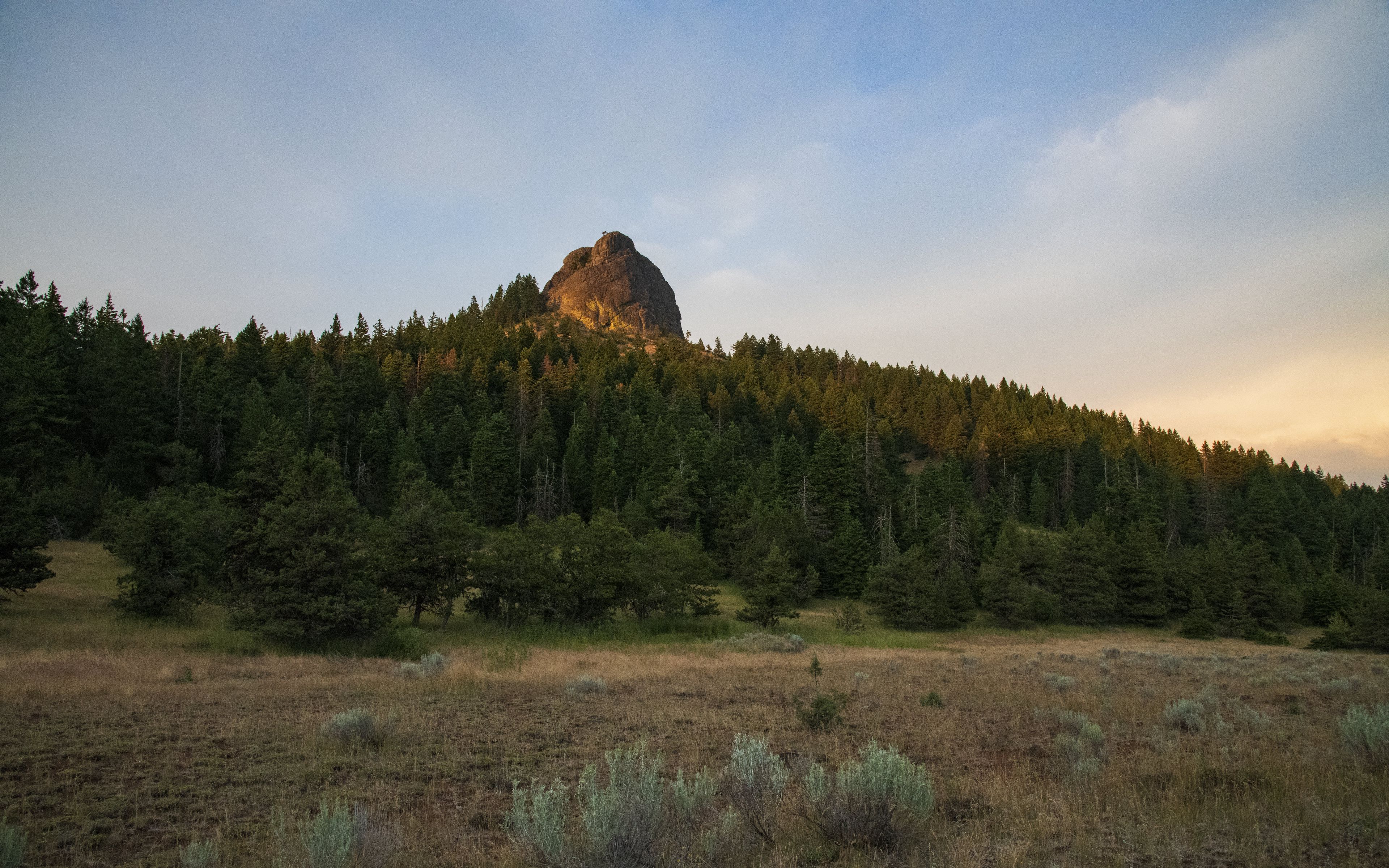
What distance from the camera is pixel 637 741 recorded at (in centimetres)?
1056

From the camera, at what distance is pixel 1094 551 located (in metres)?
55.0

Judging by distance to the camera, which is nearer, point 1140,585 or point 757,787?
point 757,787

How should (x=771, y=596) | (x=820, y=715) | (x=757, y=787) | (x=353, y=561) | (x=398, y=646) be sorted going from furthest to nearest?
(x=771, y=596) → (x=353, y=561) → (x=398, y=646) → (x=820, y=715) → (x=757, y=787)

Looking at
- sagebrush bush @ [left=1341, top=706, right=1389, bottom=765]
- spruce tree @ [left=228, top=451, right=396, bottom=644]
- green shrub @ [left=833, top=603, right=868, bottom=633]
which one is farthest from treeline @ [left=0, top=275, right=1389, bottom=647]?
sagebrush bush @ [left=1341, top=706, right=1389, bottom=765]

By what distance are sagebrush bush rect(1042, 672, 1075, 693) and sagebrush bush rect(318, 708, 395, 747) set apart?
48.7ft

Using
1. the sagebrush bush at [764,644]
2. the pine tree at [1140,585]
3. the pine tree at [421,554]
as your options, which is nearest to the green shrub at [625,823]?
the sagebrush bush at [764,644]

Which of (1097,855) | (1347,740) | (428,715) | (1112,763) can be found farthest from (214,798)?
(1347,740)

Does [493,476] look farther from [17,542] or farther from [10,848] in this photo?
[10,848]

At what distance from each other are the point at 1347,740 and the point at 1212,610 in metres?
59.5

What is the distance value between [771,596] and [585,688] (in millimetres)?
27616

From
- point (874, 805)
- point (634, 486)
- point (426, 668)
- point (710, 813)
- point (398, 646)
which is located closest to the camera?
point (874, 805)

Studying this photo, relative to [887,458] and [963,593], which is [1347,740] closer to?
[963,593]

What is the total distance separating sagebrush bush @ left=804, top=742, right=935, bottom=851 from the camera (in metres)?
5.68

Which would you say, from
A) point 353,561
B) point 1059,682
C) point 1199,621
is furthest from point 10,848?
point 1199,621
